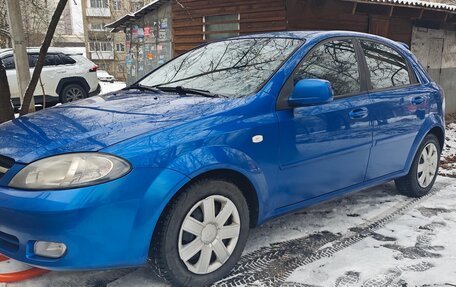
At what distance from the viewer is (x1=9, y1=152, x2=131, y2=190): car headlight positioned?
83.5 inches

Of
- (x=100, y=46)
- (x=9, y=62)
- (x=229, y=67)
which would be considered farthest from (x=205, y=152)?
(x=100, y=46)

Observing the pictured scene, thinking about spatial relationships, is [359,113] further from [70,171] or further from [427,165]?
[70,171]

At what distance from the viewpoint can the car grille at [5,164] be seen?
227 centimetres

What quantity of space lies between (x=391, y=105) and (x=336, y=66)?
2.25 ft

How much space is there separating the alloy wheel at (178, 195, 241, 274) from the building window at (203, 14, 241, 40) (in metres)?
7.71

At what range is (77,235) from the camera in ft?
6.84

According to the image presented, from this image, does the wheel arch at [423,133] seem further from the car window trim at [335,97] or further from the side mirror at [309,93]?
the side mirror at [309,93]

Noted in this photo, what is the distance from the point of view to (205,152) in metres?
→ 2.42

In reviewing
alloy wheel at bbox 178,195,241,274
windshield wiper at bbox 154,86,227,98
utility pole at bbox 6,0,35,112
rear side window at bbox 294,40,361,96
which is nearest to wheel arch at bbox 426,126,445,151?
rear side window at bbox 294,40,361,96

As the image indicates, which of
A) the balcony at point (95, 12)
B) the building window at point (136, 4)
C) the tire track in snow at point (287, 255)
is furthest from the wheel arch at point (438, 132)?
the balcony at point (95, 12)

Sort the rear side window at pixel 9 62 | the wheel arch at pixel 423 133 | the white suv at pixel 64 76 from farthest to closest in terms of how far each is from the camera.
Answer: the white suv at pixel 64 76 < the rear side window at pixel 9 62 < the wheel arch at pixel 423 133

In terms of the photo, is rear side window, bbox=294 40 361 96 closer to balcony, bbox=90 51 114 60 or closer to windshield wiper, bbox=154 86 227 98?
windshield wiper, bbox=154 86 227 98

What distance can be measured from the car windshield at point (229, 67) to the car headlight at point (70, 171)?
1.06 m

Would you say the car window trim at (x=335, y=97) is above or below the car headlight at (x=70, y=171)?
above
